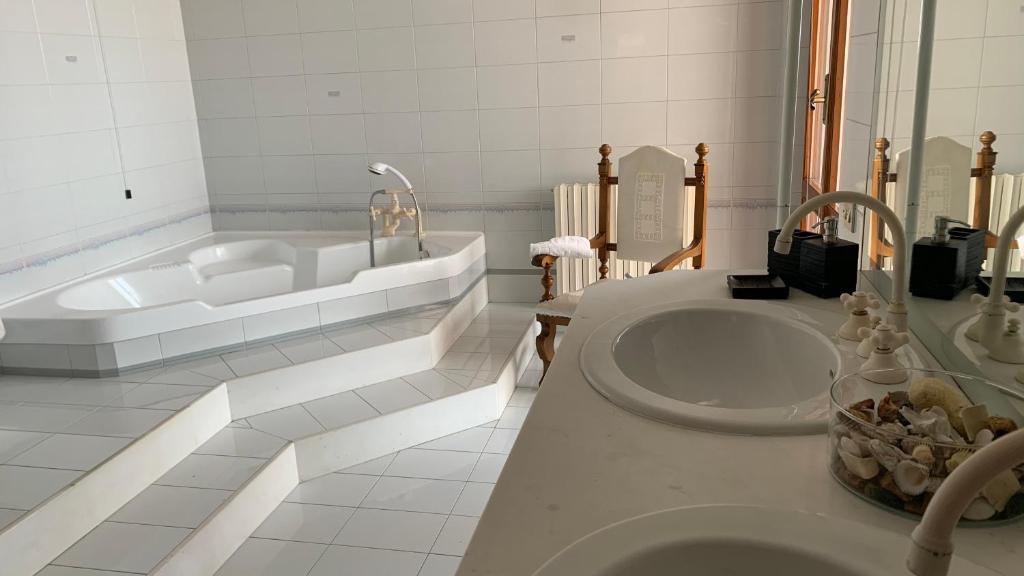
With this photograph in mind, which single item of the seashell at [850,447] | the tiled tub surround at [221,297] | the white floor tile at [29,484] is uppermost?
the seashell at [850,447]

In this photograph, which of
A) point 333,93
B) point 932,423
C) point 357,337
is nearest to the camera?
point 932,423

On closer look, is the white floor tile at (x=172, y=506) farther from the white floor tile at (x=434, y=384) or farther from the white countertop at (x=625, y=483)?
the white countertop at (x=625, y=483)

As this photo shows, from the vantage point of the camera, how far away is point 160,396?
2893mm

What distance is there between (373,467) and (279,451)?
14.5 inches

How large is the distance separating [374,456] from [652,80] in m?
2.42

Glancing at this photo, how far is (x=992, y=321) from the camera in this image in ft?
3.28

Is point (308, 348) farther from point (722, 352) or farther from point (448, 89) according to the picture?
point (722, 352)

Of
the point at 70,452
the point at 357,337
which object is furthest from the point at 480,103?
the point at 70,452

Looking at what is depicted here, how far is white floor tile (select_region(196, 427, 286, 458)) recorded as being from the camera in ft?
8.89

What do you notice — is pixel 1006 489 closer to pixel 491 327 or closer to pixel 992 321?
pixel 992 321

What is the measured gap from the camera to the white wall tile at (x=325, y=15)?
4234mm

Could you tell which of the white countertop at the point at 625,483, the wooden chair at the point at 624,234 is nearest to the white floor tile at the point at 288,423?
the wooden chair at the point at 624,234

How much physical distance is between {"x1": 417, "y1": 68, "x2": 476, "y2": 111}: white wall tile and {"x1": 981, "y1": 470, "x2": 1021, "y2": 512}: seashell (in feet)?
12.3

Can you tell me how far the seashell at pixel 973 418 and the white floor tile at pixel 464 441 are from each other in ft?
7.50
